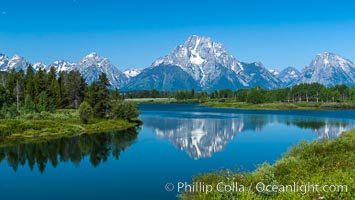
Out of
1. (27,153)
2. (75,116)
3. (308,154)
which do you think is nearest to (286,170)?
(308,154)

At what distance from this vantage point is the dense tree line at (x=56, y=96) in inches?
4144

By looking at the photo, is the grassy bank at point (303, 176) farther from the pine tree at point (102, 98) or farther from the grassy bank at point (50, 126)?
the pine tree at point (102, 98)

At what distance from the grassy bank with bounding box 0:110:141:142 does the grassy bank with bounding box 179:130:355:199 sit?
57.2 metres

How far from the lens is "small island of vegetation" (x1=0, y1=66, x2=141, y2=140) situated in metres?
82.1

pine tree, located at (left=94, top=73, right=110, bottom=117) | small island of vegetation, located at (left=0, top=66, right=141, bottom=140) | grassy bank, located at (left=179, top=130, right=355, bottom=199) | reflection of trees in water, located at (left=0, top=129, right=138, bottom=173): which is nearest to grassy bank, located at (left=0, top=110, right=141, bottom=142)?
small island of vegetation, located at (left=0, top=66, right=141, bottom=140)

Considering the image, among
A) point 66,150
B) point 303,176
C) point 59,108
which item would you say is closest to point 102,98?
point 59,108

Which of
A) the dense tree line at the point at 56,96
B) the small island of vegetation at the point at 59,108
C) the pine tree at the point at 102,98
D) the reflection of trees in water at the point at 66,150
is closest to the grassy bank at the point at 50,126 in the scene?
the small island of vegetation at the point at 59,108

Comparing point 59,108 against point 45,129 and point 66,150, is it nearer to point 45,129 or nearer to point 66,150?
point 45,129

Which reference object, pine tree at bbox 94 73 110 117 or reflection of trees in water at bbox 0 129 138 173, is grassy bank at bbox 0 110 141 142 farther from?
reflection of trees in water at bbox 0 129 138 173

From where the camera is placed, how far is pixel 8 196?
37219 millimetres

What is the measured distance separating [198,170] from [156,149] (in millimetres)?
20842

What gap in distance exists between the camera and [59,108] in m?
136

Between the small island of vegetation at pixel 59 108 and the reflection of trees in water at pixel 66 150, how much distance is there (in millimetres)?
9140

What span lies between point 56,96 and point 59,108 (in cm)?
465
